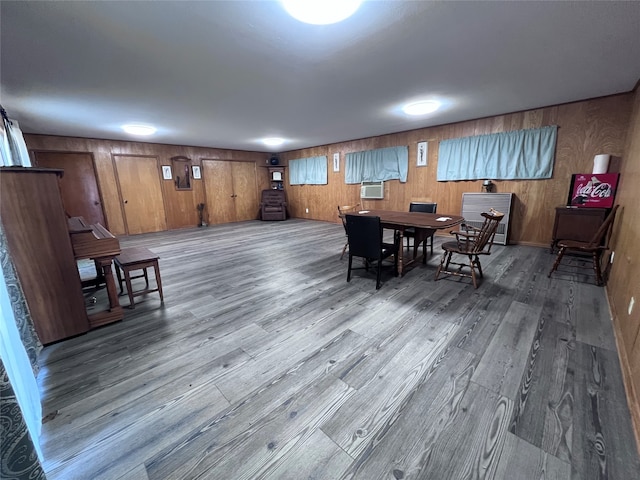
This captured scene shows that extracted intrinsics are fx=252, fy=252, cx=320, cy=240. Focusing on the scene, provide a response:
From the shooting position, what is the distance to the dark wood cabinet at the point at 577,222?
3422 mm

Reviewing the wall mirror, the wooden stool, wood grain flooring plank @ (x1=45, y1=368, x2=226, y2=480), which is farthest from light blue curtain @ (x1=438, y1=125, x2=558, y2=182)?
the wall mirror

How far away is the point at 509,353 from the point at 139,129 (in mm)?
6524

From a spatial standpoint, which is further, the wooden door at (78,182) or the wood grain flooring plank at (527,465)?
the wooden door at (78,182)

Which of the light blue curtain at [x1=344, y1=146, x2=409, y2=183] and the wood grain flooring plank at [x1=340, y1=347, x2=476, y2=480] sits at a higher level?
the light blue curtain at [x1=344, y1=146, x2=409, y2=183]

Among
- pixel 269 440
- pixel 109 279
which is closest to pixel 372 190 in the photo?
pixel 109 279

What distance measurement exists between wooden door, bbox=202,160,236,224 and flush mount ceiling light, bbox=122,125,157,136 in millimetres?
2268

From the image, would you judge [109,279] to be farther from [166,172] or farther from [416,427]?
[166,172]

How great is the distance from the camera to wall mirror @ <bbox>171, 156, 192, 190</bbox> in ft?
23.2

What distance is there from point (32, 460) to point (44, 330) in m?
1.63

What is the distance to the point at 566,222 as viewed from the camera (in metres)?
3.62

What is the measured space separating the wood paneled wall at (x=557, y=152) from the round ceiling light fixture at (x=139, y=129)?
465cm

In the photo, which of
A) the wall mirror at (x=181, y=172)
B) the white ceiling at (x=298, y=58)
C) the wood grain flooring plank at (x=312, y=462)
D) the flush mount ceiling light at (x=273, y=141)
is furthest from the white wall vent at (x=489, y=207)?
the wall mirror at (x=181, y=172)

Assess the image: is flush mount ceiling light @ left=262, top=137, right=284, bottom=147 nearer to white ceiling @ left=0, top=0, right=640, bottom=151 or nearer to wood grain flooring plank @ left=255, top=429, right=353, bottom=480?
white ceiling @ left=0, top=0, right=640, bottom=151

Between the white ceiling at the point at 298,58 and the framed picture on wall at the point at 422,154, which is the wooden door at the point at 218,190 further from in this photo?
the framed picture on wall at the point at 422,154
